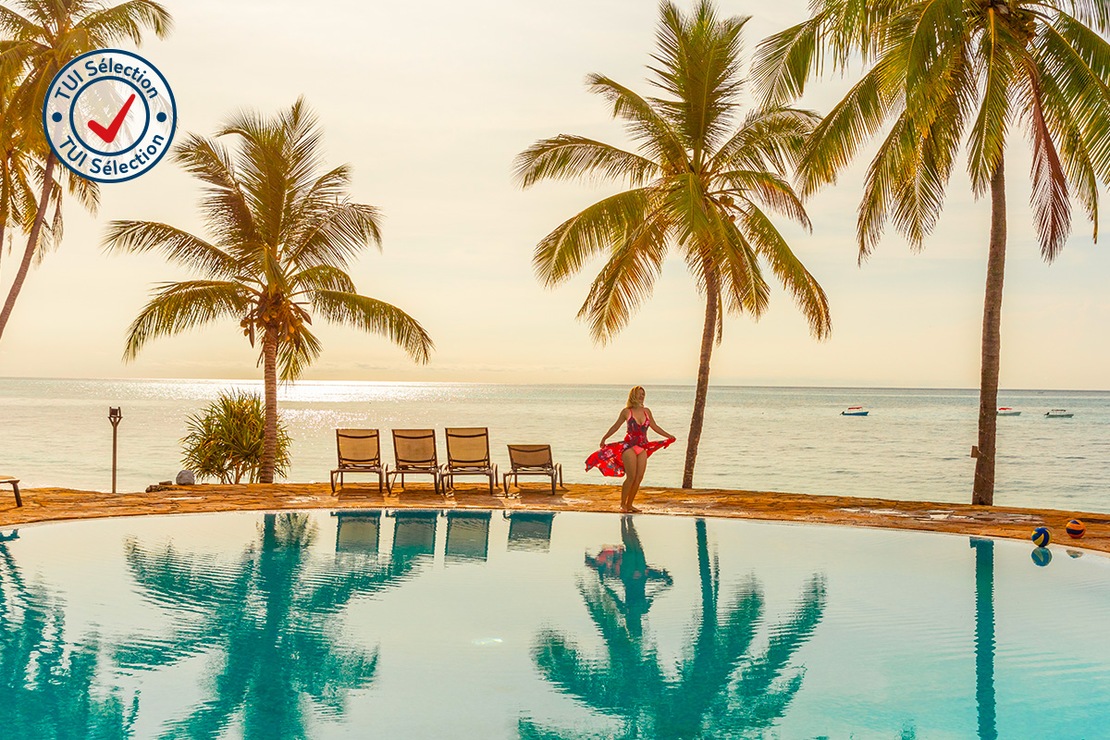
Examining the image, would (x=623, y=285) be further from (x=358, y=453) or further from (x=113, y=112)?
(x=113, y=112)

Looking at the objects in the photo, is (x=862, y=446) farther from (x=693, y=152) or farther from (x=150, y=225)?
(x=150, y=225)

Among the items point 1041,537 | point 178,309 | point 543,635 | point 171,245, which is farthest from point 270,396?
point 1041,537

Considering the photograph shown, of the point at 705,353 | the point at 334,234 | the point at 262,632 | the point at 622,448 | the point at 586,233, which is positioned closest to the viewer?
the point at 262,632

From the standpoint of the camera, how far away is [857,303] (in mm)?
29047

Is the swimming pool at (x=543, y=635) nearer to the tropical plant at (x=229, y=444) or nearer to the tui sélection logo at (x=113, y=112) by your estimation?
the tui sélection logo at (x=113, y=112)

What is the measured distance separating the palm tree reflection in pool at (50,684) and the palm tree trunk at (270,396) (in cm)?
839

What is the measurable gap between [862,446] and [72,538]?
40.8 meters

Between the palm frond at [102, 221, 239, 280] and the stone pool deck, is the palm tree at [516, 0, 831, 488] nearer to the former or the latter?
the stone pool deck

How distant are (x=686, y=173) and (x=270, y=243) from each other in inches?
265

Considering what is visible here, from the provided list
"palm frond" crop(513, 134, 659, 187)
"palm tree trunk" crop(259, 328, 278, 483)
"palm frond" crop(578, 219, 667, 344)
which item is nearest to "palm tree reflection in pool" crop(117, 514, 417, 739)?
"palm tree trunk" crop(259, 328, 278, 483)

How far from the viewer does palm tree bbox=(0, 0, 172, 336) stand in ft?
46.9

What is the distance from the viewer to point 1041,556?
910 centimetres

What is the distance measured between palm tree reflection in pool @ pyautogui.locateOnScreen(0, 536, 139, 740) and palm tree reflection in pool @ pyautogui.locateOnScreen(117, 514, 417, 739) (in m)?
0.28

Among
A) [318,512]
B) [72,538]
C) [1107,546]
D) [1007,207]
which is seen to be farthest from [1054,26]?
[72,538]
